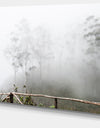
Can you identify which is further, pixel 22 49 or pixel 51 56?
pixel 22 49

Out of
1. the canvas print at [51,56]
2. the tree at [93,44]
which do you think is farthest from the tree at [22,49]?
the tree at [93,44]

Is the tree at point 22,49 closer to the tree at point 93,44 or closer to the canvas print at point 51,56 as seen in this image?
the canvas print at point 51,56

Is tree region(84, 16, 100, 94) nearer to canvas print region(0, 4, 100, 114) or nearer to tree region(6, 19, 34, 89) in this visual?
canvas print region(0, 4, 100, 114)

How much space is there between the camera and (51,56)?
3.19 meters

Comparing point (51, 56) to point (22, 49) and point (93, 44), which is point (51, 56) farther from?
point (93, 44)

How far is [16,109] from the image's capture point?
11.4ft

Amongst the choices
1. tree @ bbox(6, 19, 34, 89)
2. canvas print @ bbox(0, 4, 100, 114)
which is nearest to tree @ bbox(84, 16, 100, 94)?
canvas print @ bbox(0, 4, 100, 114)

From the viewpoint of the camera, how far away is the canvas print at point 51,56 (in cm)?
292

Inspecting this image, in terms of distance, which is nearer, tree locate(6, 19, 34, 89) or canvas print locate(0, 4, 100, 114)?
canvas print locate(0, 4, 100, 114)

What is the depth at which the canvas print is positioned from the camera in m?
2.92

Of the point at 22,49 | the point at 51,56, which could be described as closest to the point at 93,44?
the point at 51,56

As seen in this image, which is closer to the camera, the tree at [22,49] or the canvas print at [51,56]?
the canvas print at [51,56]

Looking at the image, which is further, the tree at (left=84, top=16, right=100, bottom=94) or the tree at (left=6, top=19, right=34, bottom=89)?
the tree at (left=6, top=19, right=34, bottom=89)

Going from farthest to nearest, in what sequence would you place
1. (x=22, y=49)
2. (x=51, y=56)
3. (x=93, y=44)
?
(x=22, y=49)
(x=51, y=56)
(x=93, y=44)
